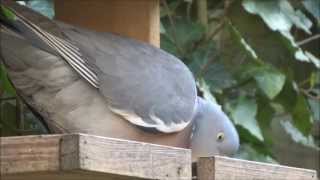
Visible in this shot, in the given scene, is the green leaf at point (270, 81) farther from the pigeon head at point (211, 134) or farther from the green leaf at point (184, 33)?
the pigeon head at point (211, 134)

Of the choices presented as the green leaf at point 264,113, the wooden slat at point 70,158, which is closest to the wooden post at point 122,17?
the wooden slat at point 70,158

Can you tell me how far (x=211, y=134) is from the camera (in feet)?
4.76

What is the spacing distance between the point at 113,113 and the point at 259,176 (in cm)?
23

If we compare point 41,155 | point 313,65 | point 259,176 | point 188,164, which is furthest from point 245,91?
point 41,155

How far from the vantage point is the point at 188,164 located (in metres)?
1.19

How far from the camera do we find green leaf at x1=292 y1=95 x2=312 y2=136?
2.11m

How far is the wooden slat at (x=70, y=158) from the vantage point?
1036mm

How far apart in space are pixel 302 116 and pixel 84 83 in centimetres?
95

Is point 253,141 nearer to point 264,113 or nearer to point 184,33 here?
point 264,113

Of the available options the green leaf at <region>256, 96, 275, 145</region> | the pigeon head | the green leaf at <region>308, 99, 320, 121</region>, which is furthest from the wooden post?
the green leaf at <region>308, 99, 320, 121</region>

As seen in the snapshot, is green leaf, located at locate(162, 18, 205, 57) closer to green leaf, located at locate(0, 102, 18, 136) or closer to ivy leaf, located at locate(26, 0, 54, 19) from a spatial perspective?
ivy leaf, located at locate(26, 0, 54, 19)

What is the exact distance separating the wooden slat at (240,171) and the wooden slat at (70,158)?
119 mm

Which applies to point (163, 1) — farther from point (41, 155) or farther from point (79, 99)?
point (41, 155)

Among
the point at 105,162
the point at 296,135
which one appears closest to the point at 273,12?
the point at 296,135
